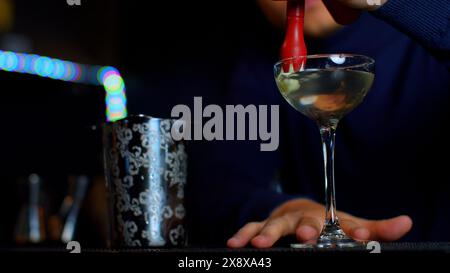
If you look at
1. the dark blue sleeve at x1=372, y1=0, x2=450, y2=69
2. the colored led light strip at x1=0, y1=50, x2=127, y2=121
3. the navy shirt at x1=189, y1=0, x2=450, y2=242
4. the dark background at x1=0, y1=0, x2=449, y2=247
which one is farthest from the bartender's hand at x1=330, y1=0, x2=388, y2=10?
the colored led light strip at x1=0, y1=50, x2=127, y2=121

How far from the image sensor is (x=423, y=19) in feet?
2.58

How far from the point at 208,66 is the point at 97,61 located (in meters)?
0.91

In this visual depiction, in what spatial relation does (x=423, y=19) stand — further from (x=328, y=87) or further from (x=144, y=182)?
(x=144, y=182)

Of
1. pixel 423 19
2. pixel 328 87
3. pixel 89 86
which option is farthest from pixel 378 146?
pixel 89 86

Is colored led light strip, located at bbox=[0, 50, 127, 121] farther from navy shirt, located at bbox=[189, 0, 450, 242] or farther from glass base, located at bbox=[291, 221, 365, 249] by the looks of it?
glass base, located at bbox=[291, 221, 365, 249]

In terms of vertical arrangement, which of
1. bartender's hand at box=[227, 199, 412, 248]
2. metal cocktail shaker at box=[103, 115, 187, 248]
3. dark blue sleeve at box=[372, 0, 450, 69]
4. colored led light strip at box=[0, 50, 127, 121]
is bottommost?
bartender's hand at box=[227, 199, 412, 248]

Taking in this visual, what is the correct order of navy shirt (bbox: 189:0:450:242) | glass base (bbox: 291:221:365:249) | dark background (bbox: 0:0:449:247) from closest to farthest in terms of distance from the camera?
1. glass base (bbox: 291:221:365:249)
2. navy shirt (bbox: 189:0:450:242)
3. dark background (bbox: 0:0:449:247)

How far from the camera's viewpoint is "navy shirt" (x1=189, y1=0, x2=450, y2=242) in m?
1.20

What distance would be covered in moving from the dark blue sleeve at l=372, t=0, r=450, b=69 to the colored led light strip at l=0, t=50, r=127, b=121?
2.49 meters

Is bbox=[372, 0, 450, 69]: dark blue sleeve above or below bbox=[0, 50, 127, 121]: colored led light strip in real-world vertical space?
below
